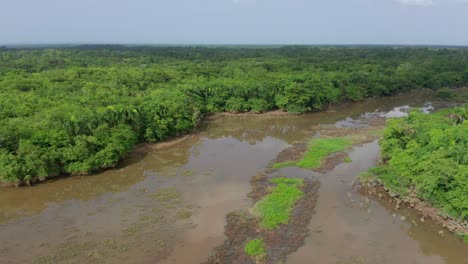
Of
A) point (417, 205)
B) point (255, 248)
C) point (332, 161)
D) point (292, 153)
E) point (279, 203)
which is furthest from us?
point (292, 153)

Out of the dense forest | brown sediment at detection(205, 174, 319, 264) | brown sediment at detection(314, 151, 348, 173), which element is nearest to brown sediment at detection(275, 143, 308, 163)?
brown sediment at detection(314, 151, 348, 173)

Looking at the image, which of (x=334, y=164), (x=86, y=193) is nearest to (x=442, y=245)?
(x=334, y=164)

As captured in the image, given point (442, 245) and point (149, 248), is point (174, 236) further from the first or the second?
point (442, 245)

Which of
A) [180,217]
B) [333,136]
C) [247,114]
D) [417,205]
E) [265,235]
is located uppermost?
[247,114]

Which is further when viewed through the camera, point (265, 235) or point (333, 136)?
point (333, 136)

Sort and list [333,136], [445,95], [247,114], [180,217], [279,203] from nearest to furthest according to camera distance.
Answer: [180,217]
[279,203]
[333,136]
[247,114]
[445,95]

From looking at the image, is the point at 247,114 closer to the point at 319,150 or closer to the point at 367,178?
the point at 319,150

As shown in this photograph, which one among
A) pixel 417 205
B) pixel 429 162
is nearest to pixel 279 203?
pixel 417 205
